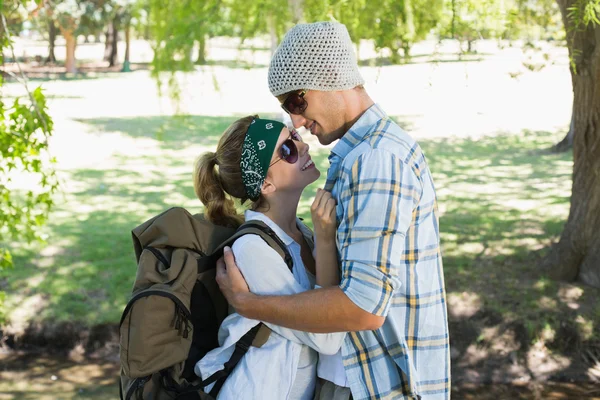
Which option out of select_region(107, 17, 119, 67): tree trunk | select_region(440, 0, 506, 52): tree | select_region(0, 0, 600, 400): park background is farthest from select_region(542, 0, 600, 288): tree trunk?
select_region(107, 17, 119, 67): tree trunk

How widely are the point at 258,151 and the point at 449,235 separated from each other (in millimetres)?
6234

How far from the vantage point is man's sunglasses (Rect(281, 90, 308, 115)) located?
84.4 inches

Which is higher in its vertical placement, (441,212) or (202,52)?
(202,52)

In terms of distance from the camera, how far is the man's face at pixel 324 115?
2.14 metres

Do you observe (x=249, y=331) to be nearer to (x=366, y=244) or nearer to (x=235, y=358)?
(x=235, y=358)

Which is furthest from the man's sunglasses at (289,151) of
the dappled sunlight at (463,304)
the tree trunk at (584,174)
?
the dappled sunlight at (463,304)

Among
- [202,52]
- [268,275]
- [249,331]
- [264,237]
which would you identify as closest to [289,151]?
[264,237]

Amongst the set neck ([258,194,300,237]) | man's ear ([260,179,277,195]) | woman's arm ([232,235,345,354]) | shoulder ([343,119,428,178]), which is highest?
shoulder ([343,119,428,178])

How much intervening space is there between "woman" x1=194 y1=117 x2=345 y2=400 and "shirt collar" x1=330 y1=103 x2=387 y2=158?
129mm

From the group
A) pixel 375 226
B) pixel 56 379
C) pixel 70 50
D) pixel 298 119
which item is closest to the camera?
pixel 375 226

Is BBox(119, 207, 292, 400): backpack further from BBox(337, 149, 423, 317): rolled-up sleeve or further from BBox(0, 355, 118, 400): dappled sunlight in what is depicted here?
BBox(0, 355, 118, 400): dappled sunlight

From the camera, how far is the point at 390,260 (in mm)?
1959

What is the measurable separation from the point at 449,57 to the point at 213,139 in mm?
18952

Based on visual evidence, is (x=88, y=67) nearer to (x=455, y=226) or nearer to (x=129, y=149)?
(x=129, y=149)
